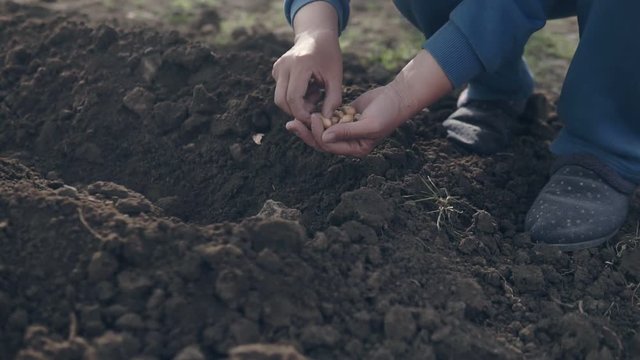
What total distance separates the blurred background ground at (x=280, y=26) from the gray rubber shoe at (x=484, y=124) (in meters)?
0.55

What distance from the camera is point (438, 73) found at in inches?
102

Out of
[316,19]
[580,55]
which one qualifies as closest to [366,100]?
[316,19]

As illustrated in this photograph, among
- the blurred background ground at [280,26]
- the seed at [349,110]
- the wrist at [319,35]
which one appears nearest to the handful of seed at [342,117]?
the seed at [349,110]

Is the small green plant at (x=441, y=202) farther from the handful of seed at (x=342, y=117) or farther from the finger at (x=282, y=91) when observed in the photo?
the finger at (x=282, y=91)

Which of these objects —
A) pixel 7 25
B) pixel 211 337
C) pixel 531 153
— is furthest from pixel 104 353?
pixel 7 25

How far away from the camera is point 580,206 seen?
8.89 feet

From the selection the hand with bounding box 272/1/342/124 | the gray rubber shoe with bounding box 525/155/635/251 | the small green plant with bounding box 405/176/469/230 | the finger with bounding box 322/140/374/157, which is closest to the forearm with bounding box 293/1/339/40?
the hand with bounding box 272/1/342/124

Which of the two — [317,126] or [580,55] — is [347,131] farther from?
[580,55]

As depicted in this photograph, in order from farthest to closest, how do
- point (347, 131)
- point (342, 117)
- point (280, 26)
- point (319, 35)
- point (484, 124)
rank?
point (280, 26) → point (484, 124) → point (319, 35) → point (342, 117) → point (347, 131)

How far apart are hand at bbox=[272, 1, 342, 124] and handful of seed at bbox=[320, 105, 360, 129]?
0.02 meters

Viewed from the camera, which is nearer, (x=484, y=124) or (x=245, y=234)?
(x=245, y=234)

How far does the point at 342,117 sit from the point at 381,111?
0.11 m

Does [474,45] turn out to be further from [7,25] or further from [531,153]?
[7,25]

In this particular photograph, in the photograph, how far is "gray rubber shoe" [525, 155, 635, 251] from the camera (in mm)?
2672
